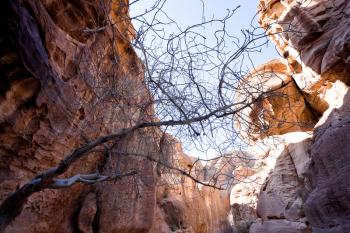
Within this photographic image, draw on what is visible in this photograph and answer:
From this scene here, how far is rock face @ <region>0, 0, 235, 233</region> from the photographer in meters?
4.20

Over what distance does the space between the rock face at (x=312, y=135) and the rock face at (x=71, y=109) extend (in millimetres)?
2158

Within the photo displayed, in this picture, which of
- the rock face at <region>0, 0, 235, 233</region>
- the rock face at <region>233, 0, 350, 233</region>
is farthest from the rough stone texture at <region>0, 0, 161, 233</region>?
the rock face at <region>233, 0, 350, 233</region>

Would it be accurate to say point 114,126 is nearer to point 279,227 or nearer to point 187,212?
point 279,227

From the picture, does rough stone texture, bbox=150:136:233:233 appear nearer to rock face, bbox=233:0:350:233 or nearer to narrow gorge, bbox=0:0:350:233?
rock face, bbox=233:0:350:233

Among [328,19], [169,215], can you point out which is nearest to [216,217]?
[169,215]

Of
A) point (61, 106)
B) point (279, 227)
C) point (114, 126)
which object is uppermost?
point (61, 106)

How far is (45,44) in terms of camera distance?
4.91 meters

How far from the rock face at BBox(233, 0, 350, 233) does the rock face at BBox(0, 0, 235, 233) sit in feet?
7.08

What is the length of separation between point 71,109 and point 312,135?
7314 millimetres

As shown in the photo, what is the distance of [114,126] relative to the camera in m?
5.60

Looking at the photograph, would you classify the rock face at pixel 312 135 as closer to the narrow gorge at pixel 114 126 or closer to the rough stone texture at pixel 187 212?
the narrow gorge at pixel 114 126

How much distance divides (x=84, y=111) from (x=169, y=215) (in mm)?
9119

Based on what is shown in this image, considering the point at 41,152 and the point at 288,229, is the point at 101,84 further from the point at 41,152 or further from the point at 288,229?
the point at 288,229

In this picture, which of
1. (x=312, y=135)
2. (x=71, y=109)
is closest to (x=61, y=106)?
(x=71, y=109)
